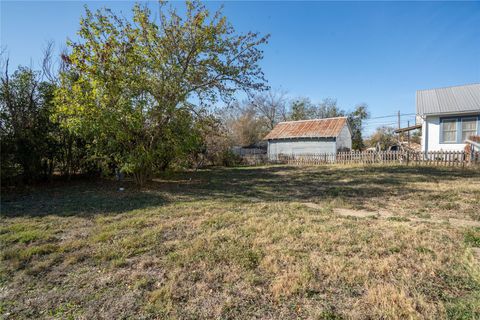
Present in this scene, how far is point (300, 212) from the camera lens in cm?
525

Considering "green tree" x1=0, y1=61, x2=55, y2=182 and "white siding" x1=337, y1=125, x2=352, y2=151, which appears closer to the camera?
"green tree" x1=0, y1=61, x2=55, y2=182

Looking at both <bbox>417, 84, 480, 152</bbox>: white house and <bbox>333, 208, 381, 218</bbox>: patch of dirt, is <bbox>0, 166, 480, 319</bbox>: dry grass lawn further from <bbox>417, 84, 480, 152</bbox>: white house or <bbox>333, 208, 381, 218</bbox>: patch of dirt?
<bbox>417, 84, 480, 152</bbox>: white house

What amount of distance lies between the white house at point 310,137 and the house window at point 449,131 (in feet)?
23.3

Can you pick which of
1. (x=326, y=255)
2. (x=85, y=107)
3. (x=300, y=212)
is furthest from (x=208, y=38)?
(x=326, y=255)

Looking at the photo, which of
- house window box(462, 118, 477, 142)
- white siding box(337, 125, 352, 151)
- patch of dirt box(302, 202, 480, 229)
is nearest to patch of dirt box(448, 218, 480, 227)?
patch of dirt box(302, 202, 480, 229)

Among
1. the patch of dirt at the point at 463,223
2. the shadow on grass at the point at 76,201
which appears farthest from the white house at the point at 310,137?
the patch of dirt at the point at 463,223

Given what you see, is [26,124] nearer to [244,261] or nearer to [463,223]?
[244,261]

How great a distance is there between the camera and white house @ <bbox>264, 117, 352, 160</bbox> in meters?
20.9

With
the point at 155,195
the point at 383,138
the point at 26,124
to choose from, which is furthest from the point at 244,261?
the point at 383,138

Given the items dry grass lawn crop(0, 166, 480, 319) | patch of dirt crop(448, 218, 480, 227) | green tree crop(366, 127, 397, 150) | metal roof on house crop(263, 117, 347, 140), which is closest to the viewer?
dry grass lawn crop(0, 166, 480, 319)

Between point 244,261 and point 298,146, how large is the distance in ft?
66.4

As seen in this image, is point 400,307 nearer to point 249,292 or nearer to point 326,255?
point 326,255

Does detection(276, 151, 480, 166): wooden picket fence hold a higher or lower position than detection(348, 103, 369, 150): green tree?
lower

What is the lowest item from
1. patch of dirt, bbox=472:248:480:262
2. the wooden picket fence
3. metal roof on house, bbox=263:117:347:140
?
patch of dirt, bbox=472:248:480:262
